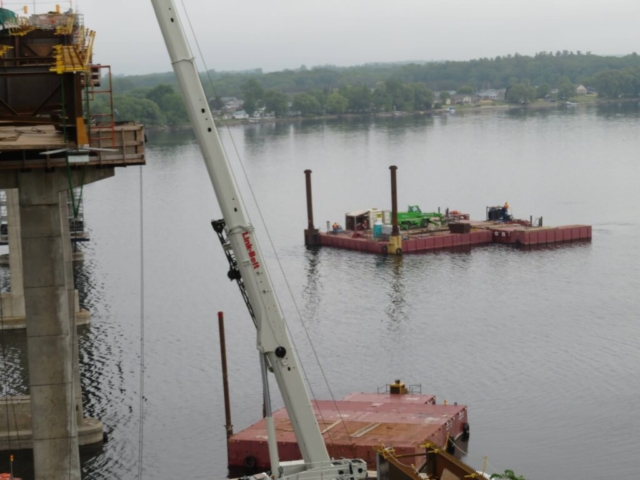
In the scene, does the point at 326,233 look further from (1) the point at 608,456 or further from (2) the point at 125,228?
(1) the point at 608,456

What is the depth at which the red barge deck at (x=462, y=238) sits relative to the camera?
4094 inches

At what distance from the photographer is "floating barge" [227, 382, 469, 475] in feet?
142

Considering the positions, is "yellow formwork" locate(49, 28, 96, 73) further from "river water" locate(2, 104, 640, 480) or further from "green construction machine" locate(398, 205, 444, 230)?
"green construction machine" locate(398, 205, 444, 230)

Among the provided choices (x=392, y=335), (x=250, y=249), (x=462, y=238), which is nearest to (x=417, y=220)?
(x=462, y=238)

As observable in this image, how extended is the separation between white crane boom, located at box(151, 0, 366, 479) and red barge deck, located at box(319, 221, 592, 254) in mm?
73959

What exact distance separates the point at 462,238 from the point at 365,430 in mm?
62122

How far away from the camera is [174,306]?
86.6m

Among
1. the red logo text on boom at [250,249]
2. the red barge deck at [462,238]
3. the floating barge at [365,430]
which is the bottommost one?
the red barge deck at [462,238]

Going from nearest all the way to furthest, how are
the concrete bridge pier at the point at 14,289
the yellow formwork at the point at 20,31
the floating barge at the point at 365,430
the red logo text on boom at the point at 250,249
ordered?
the red logo text on boom at the point at 250,249, the floating barge at the point at 365,430, the yellow formwork at the point at 20,31, the concrete bridge pier at the point at 14,289

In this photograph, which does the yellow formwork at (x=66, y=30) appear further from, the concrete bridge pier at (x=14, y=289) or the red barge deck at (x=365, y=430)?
the concrete bridge pier at (x=14, y=289)

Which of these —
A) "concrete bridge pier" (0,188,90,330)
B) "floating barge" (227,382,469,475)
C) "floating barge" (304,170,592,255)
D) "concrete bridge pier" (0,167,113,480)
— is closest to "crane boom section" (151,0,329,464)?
"concrete bridge pier" (0,167,113,480)

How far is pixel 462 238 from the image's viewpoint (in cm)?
10638

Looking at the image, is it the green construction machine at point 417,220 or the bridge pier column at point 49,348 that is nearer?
the bridge pier column at point 49,348

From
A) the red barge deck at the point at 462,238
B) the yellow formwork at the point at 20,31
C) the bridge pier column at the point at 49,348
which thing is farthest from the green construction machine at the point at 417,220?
the bridge pier column at the point at 49,348
